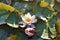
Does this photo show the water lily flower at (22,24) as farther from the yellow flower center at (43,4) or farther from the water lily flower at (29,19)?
the yellow flower center at (43,4)

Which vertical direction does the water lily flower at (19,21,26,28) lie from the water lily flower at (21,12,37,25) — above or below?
below

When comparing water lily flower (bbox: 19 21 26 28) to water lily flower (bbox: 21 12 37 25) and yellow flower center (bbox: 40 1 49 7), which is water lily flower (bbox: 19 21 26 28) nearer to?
water lily flower (bbox: 21 12 37 25)

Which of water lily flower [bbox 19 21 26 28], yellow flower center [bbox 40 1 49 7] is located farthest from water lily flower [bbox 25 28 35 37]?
yellow flower center [bbox 40 1 49 7]

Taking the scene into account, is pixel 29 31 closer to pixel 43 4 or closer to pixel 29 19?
pixel 29 19

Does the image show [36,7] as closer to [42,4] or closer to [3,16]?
[42,4]

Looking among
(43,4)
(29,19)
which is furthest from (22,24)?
(43,4)

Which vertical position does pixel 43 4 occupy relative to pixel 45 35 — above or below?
above

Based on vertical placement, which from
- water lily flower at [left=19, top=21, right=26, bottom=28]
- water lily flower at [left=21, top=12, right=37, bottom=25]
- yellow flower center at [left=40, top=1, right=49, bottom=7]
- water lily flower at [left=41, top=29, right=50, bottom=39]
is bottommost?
water lily flower at [left=41, top=29, right=50, bottom=39]

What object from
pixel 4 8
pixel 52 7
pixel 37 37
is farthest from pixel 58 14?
Result: pixel 4 8

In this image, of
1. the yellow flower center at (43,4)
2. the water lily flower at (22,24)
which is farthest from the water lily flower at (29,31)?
the yellow flower center at (43,4)

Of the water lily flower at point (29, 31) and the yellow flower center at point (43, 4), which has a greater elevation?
the yellow flower center at point (43, 4)

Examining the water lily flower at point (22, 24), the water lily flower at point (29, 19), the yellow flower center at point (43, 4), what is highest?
the yellow flower center at point (43, 4)
